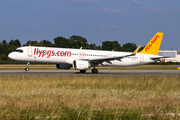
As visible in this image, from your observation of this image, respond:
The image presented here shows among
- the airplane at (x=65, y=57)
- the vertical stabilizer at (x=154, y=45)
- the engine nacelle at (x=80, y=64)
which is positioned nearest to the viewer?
the engine nacelle at (x=80, y=64)

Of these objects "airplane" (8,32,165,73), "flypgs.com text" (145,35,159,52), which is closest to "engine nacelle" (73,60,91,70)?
"airplane" (8,32,165,73)

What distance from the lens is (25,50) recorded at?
108 ft

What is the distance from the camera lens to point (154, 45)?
1615 inches

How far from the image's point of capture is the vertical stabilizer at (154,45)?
40.8m

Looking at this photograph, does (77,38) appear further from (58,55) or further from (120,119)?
(120,119)

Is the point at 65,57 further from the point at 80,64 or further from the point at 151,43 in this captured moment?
the point at 151,43

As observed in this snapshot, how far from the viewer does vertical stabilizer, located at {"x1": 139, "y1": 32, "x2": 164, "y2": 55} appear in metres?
40.8

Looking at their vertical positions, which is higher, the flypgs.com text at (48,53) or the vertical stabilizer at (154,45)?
the vertical stabilizer at (154,45)

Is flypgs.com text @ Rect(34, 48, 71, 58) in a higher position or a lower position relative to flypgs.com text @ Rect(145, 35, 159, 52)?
lower

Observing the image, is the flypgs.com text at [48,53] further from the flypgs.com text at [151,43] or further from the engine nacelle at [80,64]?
the flypgs.com text at [151,43]

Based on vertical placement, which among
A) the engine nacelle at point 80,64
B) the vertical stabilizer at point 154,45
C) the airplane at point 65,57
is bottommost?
the engine nacelle at point 80,64

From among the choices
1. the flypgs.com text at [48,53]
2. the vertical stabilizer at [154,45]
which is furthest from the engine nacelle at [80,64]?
the vertical stabilizer at [154,45]

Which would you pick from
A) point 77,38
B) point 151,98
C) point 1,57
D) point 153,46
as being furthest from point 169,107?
point 77,38

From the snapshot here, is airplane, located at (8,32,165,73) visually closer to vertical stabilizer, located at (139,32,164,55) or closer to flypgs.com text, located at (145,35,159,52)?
vertical stabilizer, located at (139,32,164,55)
